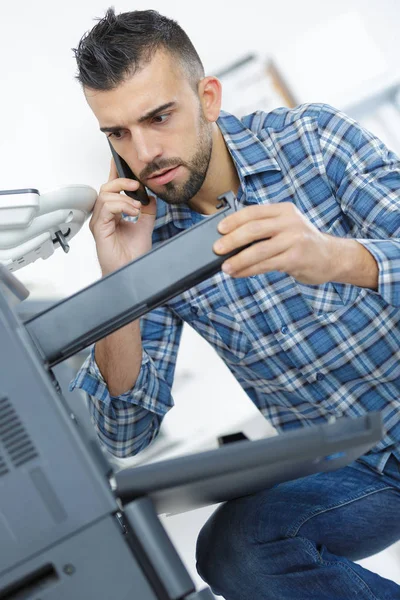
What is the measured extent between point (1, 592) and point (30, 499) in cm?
8

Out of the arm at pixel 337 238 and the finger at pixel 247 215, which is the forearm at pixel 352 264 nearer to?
the arm at pixel 337 238

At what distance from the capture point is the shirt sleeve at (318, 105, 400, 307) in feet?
3.80

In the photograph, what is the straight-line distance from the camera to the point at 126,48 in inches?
50.0

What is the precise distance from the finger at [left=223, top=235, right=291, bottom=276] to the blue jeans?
1.58ft

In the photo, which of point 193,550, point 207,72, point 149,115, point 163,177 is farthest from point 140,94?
point 207,72

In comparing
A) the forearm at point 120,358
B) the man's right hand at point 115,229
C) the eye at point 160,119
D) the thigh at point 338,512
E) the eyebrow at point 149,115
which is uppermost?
the eyebrow at point 149,115

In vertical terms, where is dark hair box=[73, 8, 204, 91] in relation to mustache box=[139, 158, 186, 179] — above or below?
above

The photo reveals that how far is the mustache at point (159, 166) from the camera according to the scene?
124 centimetres

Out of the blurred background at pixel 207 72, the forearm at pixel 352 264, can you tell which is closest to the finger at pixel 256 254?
the forearm at pixel 352 264

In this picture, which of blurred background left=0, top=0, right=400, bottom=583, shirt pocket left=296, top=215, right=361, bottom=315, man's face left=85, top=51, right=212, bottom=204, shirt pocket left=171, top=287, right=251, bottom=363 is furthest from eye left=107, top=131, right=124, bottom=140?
blurred background left=0, top=0, right=400, bottom=583

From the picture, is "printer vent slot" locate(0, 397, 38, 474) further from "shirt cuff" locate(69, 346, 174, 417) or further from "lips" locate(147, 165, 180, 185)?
"lips" locate(147, 165, 180, 185)

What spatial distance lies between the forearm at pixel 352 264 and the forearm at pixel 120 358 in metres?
0.43

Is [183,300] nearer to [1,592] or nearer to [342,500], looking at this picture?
[342,500]

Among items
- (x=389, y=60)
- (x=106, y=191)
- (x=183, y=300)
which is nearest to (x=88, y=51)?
(x=106, y=191)
